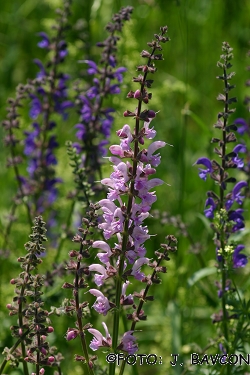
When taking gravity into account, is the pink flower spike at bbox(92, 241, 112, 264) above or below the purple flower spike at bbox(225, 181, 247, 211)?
below

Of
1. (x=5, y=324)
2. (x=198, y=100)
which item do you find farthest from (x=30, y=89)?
(x=198, y=100)

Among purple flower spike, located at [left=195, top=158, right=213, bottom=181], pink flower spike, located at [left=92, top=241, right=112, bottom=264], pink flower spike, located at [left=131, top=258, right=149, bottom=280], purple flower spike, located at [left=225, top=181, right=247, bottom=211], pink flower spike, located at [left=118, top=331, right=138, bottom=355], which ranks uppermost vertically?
purple flower spike, located at [left=195, top=158, right=213, bottom=181]

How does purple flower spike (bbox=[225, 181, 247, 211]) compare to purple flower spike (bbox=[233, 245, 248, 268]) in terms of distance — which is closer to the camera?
purple flower spike (bbox=[225, 181, 247, 211])

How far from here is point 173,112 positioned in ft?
22.0

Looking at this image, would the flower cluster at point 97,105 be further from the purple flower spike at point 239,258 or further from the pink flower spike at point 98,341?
the pink flower spike at point 98,341

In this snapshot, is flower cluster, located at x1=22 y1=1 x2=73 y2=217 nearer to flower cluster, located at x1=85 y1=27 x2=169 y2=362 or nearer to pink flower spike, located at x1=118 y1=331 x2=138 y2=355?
flower cluster, located at x1=85 y1=27 x2=169 y2=362

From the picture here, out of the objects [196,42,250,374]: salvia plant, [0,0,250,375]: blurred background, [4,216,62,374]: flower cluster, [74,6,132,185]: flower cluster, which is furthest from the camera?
[0,0,250,375]: blurred background

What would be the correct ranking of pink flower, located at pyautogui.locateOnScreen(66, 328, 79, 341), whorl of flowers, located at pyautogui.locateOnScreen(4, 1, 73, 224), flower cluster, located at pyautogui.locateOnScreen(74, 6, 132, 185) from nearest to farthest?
pink flower, located at pyautogui.locateOnScreen(66, 328, 79, 341), flower cluster, located at pyautogui.locateOnScreen(74, 6, 132, 185), whorl of flowers, located at pyautogui.locateOnScreen(4, 1, 73, 224)

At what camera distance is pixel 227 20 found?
7492 mm

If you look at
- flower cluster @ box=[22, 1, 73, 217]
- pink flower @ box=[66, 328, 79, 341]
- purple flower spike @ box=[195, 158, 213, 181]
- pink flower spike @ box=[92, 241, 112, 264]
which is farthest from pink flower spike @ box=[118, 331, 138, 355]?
flower cluster @ box=[22, 1, 73, 217]

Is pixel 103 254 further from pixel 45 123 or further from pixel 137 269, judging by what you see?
pixel 45 123

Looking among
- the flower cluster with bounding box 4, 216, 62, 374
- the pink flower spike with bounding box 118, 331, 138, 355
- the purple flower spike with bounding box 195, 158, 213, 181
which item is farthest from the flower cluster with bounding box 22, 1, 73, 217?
the pink flower spike with bounding box 118, 331, 138, 355

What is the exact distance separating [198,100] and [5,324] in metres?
3.33

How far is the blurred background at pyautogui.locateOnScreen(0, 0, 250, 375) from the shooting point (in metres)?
4.23
